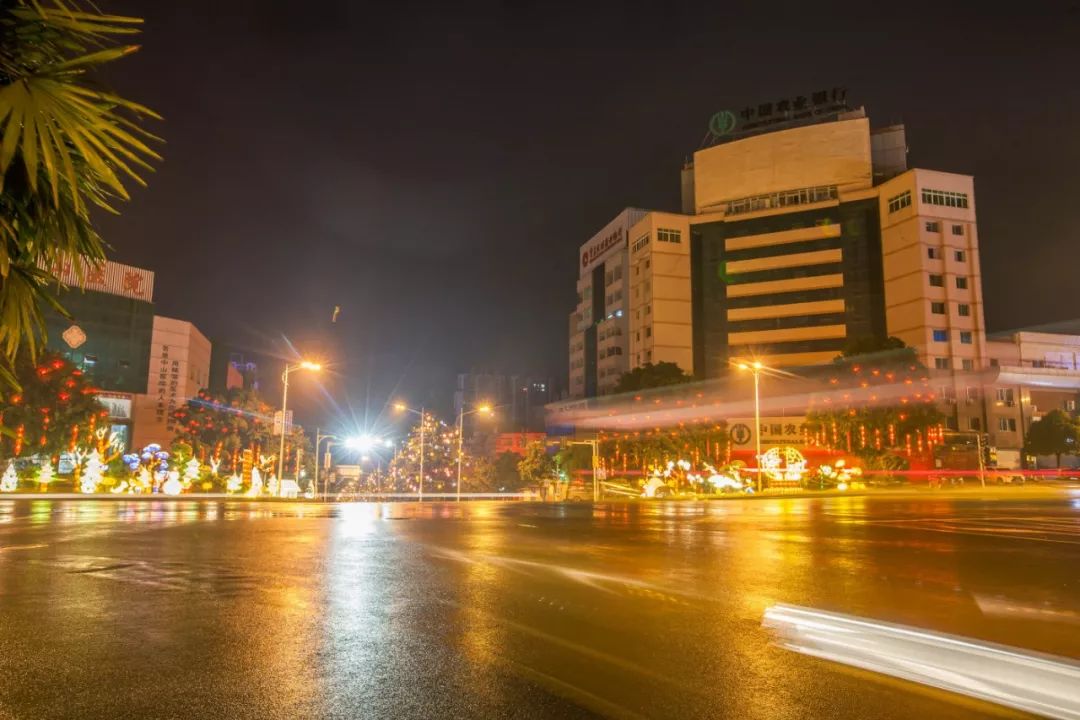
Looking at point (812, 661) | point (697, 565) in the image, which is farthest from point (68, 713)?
point (697, 565)

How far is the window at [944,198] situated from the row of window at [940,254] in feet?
18.5

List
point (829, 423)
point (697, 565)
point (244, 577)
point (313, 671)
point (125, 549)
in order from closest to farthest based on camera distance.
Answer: point (313, 671) < point (244, 577) < point (697, 565) < point (125, 549) < point (829, 423)

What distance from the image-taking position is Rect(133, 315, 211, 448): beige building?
7456cm

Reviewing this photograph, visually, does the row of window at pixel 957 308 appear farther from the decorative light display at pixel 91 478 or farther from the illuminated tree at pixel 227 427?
the decorative light display at pixel 91 478

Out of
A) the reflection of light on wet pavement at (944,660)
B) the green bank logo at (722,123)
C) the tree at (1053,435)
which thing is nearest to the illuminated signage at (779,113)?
the green bank logo at (722,123)

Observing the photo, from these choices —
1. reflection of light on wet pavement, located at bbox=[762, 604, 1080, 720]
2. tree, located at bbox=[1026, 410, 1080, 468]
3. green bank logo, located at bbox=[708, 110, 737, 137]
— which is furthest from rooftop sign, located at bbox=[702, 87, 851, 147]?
reflection of light on wet pavement, located at bbox=[762, 604, 1080, 720]

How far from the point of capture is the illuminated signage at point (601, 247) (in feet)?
351

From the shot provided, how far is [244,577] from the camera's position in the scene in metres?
9.19

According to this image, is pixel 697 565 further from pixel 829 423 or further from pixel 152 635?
pixel 829 423

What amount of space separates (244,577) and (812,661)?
740 cm

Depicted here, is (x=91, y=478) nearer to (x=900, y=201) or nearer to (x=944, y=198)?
(x=900, y=201)

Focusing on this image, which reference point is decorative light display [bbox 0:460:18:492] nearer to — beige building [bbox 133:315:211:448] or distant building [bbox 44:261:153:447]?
distant building [bbox 44:261:153:447]

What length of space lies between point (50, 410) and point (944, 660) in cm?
5366

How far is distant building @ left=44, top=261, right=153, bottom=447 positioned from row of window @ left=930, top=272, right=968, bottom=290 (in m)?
91.9
